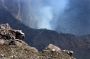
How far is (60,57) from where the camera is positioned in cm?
3812

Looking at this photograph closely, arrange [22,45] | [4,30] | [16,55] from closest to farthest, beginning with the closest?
[16,55] → [22,45] → [4,30]

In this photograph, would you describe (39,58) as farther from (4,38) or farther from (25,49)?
(4,38)

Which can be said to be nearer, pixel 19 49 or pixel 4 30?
pixel 19 49

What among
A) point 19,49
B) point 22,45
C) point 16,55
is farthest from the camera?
point 22,45

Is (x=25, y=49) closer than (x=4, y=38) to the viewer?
Yes

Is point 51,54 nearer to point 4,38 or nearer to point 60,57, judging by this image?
point 60,57

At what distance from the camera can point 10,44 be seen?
38.4m

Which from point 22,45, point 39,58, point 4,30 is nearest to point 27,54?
point 39,58

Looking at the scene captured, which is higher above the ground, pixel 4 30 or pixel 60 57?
pixel 4 30

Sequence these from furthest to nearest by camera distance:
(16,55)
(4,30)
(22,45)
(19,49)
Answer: (4,30), (22,45), (19,49), (16,55)

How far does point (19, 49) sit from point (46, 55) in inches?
121

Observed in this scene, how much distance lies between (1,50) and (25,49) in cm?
388

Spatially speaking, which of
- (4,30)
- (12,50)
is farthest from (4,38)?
(12,50)

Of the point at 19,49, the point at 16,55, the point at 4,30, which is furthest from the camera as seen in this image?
the point at 4,30
